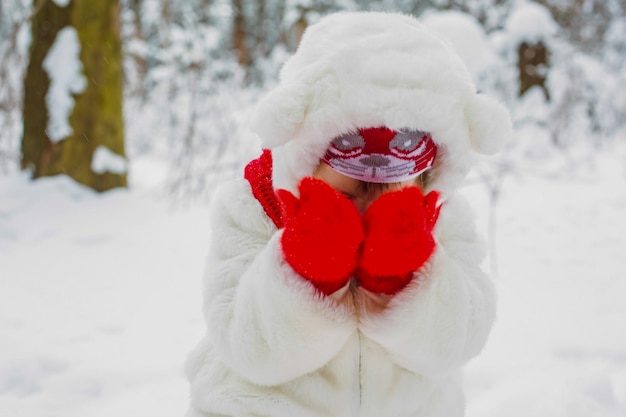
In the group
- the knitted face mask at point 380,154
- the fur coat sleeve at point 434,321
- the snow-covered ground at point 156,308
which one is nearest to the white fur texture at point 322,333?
the fur coat sleeve at point 434,321

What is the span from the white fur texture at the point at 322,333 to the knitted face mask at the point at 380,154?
0.17 metres

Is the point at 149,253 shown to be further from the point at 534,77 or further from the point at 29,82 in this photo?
the point at 534,77

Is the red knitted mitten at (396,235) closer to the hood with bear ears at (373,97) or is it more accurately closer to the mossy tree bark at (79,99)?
the hood with bear ears at (373,97)

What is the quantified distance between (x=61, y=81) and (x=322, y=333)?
346 centimetres

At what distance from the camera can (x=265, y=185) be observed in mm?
1187

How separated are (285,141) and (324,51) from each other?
18 cm

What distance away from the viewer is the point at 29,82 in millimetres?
3922

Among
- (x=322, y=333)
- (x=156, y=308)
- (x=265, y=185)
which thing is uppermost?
(x=265, y=185)

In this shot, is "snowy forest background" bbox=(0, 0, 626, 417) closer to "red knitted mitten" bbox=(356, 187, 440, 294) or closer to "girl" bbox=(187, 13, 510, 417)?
"girl" bbox=(187, 13, 510, 417)

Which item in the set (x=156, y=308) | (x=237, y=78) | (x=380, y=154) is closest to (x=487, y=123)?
(x=380, y=154)

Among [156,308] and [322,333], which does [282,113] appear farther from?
[156,308]

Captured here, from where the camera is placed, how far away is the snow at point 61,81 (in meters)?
3.81

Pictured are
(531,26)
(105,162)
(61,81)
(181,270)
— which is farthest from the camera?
(531,26)

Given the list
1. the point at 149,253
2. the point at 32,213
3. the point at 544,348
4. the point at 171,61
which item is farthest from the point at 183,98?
the point at 544,348
